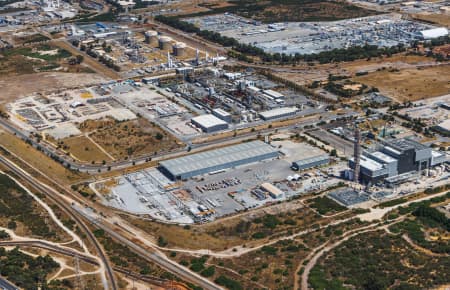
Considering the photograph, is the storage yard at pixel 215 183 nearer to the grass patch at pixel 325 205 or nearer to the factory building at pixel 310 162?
the factory building at pixel 310 162

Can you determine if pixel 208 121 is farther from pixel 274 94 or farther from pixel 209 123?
pixel 274 94

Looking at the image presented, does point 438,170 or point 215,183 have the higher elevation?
point 438,170

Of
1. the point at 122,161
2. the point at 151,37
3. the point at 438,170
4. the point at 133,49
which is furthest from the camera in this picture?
the point at 151,37

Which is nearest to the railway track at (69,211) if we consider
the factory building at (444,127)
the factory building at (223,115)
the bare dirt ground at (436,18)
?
the factory building at (223,115)

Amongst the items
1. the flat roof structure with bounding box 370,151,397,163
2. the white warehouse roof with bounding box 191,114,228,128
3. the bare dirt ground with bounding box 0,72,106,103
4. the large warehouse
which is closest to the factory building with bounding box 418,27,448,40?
the white warehouse roof with bounding box 191,114,228,128

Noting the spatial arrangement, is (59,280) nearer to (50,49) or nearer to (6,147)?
(6,147)

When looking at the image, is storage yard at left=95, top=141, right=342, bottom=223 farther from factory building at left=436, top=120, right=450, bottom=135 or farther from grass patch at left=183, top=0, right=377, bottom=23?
grass patch at left=183, top=0, right=377, bottom=23

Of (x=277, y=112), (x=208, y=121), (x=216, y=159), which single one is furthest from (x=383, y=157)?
(x=208, y=121)

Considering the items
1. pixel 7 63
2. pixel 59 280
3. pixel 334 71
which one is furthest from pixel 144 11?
pixel 59 280
